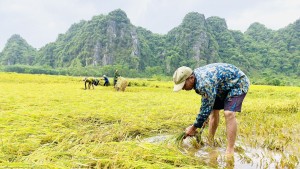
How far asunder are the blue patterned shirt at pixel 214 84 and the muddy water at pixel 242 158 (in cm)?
36

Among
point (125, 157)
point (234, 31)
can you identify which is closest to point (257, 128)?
point (125, 157)

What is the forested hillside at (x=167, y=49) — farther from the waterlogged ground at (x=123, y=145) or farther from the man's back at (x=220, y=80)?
the man's back at (x=220, y=80)

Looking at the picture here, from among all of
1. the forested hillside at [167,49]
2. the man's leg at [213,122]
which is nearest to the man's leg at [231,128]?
the man's leg at [213,122]

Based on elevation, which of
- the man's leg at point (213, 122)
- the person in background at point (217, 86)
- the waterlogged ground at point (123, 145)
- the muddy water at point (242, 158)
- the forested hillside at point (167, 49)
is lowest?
the muddy water at point (242, 158)

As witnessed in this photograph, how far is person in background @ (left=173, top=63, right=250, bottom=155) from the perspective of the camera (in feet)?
8.38

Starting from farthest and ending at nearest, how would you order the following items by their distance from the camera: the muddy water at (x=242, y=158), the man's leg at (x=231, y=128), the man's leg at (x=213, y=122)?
the man's leg at (x=213, y=122), the man's leg at (x=231, y=128), the muddy water at (x=242, y=158)

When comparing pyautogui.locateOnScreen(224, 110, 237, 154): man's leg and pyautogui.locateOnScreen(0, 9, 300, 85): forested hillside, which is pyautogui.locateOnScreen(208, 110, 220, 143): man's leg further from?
pyautogui.locateOnScreen(0, 9, 300, 85): forested hillside

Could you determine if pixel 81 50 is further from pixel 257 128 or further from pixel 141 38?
pixel 257 128

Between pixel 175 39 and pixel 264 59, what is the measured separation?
2455 centimetres

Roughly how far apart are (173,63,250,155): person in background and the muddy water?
121mm

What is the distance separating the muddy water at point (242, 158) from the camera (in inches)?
97.0

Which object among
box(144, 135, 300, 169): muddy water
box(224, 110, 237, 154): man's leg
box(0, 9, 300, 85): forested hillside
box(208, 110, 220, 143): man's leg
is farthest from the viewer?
box(0, 9, 300, 85): forested hillside

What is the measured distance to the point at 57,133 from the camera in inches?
121

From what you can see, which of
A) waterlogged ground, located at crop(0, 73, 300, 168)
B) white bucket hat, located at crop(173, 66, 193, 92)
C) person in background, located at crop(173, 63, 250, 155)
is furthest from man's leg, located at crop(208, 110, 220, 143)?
white bucket hat, located at crop(173, 66, 193, 92)
